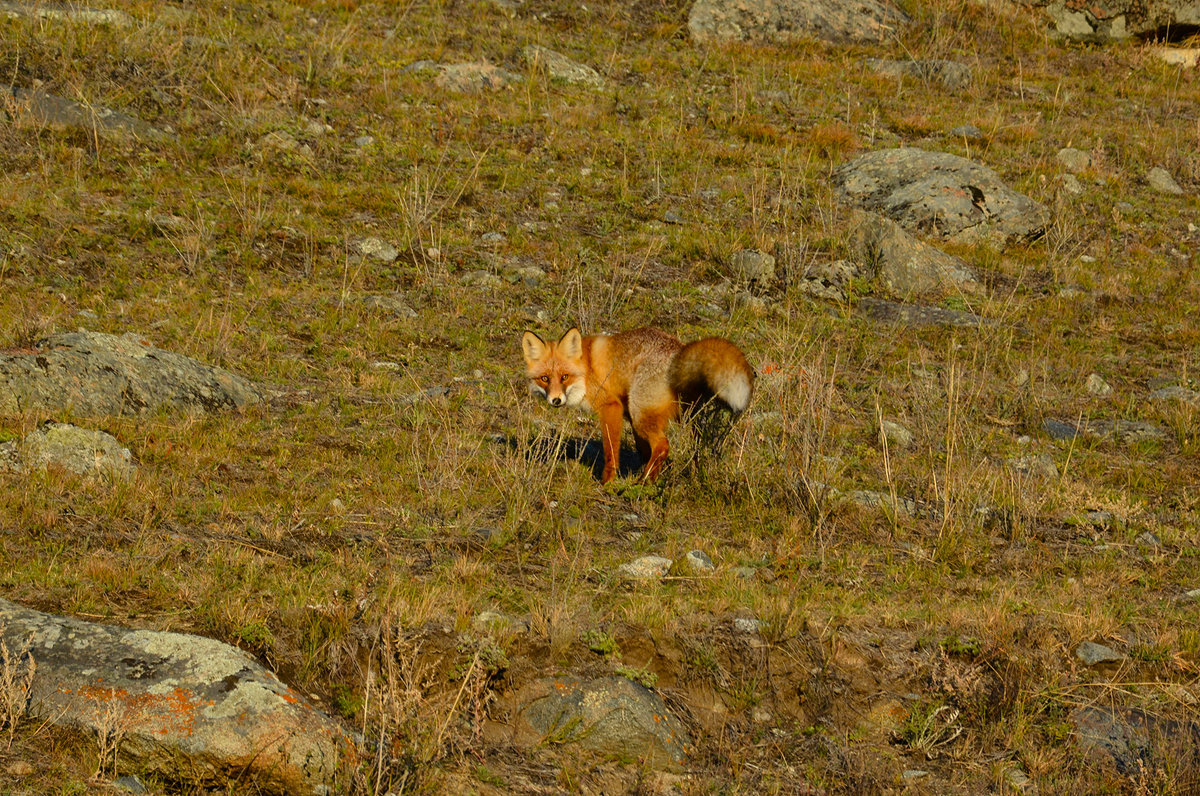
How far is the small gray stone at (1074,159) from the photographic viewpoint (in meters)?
17.0

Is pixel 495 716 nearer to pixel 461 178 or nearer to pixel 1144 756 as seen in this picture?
pixel 1144 756

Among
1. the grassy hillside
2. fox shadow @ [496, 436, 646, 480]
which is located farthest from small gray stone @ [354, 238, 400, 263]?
fox shadow @ [496, 436, 646, 480]

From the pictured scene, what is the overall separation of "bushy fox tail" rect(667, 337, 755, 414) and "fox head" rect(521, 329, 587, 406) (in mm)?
799

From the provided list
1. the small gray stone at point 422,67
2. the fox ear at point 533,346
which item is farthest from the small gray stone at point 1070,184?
the fox ear at point 533,346

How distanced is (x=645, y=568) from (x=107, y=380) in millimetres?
4637

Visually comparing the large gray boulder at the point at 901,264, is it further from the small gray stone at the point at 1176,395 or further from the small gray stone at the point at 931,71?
the small gray stone at the point at 931,71

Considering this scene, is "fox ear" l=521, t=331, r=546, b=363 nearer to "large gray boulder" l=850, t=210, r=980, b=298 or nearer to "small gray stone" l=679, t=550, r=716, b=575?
"small gray stone" l=679, t=550, r=716, b=575

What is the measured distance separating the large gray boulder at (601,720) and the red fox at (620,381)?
304 centimetres

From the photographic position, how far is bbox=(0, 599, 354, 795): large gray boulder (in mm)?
4344

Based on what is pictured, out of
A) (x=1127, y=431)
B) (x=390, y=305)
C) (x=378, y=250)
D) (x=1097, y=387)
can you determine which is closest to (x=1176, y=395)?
(x=1097, y=387)

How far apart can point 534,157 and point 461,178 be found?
4.77 feet

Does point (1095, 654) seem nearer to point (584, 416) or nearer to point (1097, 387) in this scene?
point (584, 416)

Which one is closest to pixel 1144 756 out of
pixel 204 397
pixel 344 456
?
pixel 344 456

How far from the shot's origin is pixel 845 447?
9.30 metres
